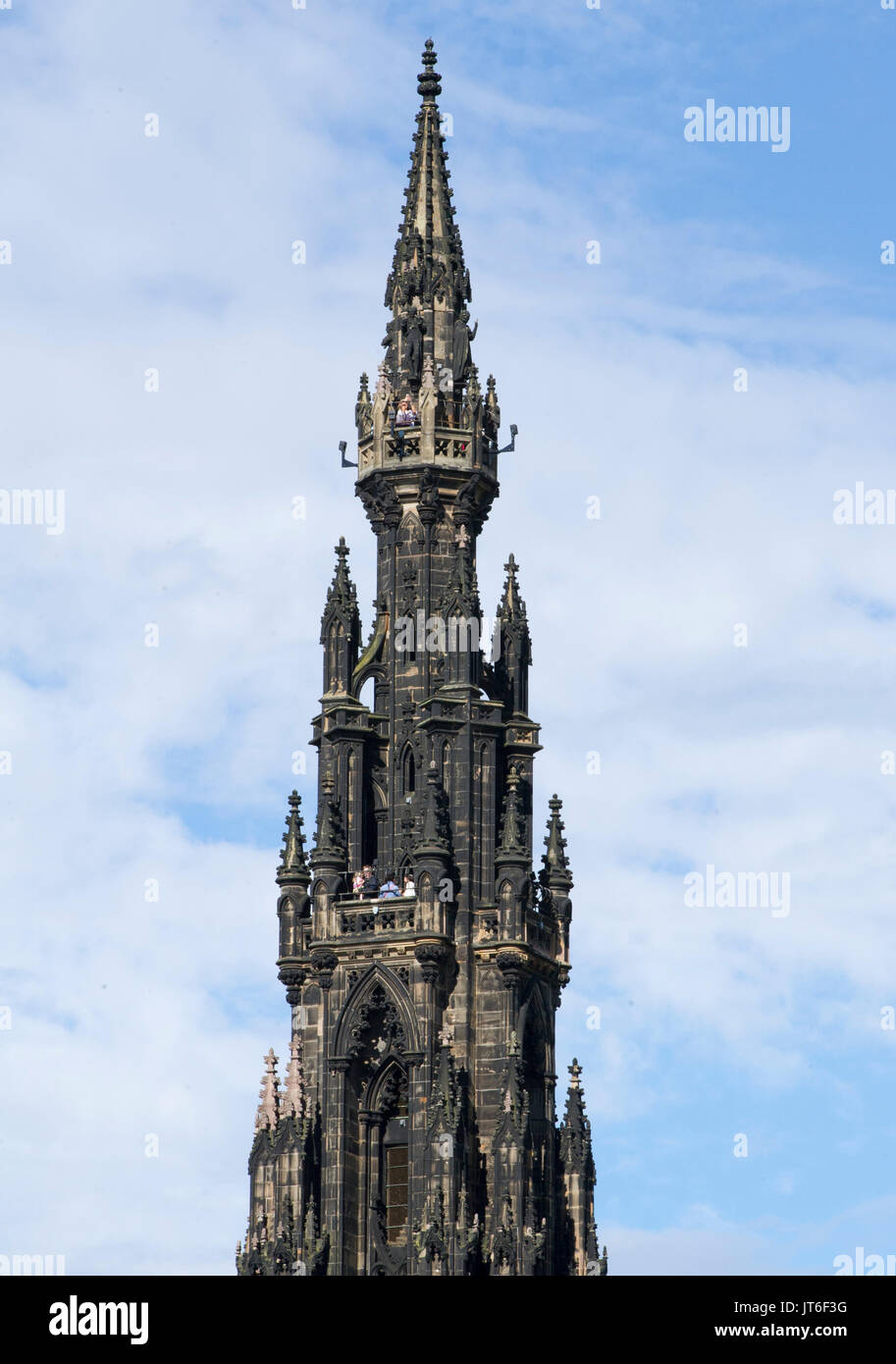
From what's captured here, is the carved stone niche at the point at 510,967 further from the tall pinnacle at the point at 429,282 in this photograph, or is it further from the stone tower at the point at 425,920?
the tall pinnacle at the point at 429,282

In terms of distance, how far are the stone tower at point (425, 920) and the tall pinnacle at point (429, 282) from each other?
10cm

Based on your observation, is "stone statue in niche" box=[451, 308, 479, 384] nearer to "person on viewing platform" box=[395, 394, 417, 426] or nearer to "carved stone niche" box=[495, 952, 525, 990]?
"person on viewing platform" box=[395, 394, 417, 426]

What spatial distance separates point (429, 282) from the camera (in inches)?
5669

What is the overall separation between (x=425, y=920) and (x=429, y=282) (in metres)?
23.7

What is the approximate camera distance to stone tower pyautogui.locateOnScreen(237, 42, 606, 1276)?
133m

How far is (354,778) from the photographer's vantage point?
456 feet

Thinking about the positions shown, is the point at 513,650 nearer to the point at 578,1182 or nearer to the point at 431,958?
the point at 431,958

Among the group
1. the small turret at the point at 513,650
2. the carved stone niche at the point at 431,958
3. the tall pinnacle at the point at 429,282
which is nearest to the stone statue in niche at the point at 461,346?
the tall pinnacle at the point at 429,282

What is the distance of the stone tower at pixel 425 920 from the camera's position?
436 ft

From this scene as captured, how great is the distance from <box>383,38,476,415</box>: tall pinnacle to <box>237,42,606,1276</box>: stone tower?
98 mm

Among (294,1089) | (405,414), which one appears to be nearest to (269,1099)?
(294,1089)
